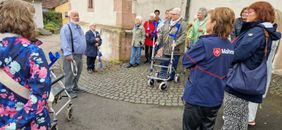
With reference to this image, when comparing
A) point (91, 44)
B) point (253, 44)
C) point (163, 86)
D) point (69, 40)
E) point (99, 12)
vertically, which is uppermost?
point (99, 12)

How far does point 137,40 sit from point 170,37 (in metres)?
2.37

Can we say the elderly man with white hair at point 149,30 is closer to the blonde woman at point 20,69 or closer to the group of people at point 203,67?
the group of people at point 203,67

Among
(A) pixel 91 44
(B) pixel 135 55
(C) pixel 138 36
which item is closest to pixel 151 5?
(C) pixel 138 36

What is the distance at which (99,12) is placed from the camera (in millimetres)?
10719

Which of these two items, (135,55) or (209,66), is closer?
(209,66)

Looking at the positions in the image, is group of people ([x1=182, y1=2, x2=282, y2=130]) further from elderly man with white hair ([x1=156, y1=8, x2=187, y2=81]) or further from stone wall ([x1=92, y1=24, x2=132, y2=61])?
stone wall ([x1=92, y1=24, x2=132, y2=61])

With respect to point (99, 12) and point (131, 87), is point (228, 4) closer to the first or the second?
point (99, 12)

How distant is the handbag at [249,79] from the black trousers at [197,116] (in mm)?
397

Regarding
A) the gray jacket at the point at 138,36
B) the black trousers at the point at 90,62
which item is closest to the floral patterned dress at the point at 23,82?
the black trousers at the point at 90,62

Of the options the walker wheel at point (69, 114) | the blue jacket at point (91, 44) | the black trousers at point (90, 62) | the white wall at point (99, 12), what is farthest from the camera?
the white wall at point (99, 12)

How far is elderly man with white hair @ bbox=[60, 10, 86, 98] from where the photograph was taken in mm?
5430

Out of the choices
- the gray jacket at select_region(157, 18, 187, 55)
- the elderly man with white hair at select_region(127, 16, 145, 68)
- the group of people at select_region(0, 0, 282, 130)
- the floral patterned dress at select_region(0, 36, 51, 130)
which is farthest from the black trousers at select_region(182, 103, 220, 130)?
the elderly man with white hair at select_region(127, 16, 145, 68)

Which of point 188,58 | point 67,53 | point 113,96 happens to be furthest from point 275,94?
point 67,53

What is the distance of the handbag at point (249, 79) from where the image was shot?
3.05m
